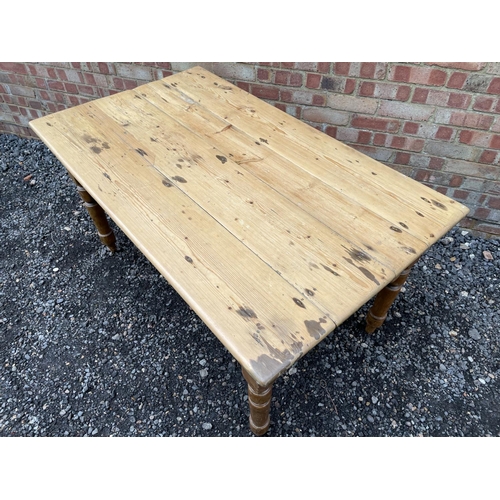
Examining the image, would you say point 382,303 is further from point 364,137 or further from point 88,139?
point 88,139

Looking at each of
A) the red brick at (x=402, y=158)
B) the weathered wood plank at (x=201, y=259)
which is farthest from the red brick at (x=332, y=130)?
the weathered wood plank at (x=201, y=259)

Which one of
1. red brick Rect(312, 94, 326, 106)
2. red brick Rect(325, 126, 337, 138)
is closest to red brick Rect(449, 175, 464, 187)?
red brick Rect(325, 126, 337, 138)

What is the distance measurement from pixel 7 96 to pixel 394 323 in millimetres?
3038

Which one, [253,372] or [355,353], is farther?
[355,353]

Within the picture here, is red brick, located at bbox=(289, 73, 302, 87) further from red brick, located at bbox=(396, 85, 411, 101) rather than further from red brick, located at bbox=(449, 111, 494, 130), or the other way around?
red brick, located at bbox=(449, 111, 494, 130)

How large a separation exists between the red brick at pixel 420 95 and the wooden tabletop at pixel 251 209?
575mm

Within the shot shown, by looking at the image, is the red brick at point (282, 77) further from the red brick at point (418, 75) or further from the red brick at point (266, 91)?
the red brick at point (418, 75)

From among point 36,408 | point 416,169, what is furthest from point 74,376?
point 416,169

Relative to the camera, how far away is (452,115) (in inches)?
72.6

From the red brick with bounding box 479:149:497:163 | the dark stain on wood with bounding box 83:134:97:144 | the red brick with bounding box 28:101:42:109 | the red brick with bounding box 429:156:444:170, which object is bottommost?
the red brick with bounding box 28:101:42:109

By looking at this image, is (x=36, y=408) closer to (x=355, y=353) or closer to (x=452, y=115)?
(x=355, y=353)

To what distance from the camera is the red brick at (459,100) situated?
5.80 ft

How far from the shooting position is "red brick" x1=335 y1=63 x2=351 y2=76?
1.86 m

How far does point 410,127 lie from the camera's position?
196cm
